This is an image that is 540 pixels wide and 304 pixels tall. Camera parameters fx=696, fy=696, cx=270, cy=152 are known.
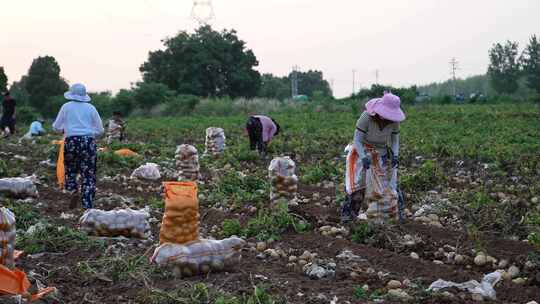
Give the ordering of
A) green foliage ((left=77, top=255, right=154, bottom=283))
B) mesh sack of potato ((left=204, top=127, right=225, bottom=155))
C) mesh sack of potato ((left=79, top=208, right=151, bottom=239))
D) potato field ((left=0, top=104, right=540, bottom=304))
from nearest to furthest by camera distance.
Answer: potato field ((left=0, top=104, right=540, bottom=304)) < green foliage ((left=77, top=255, right=154, bottom=283)) < mesh sack of potato ((left=79, top=208, right=151, bottom=239)) < mesh sack of potato ((left=204, top=127, right=225, bottom=155))

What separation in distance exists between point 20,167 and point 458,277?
9.16 m

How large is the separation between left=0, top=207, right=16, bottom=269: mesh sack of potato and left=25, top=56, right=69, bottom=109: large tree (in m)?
46.0

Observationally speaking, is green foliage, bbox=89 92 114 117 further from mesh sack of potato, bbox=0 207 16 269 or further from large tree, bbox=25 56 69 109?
mesh sack of potato, bbox=0 207 16 269

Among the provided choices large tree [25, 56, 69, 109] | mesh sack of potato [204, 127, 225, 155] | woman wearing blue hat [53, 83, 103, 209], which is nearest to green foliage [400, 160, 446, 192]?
woman wearing blue hat [53, 83, 103, 209]

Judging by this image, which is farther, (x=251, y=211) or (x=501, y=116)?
(x=501, y=116)

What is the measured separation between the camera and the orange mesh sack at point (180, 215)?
5520 mm

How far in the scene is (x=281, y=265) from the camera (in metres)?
5.55

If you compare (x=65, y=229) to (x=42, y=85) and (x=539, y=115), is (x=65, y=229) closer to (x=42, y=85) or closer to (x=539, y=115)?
(x=539, y=115)

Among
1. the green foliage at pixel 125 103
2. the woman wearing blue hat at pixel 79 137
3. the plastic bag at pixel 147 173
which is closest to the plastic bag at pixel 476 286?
the woman wearing blue hat at pixel 79 137

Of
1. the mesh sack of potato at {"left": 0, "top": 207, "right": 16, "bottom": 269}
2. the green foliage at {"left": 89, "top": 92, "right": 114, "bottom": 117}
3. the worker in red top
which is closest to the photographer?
the mesh sack of potato at {"left": 0, "top": 207, "right": 16, "bottom": 269}

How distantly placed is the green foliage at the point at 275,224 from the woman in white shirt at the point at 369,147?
1.98 feet

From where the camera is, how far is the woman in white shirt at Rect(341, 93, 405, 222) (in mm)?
6949

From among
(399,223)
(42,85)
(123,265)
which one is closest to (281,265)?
(123,265)

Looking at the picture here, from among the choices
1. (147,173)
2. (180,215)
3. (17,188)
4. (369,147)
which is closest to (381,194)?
(369,147)
